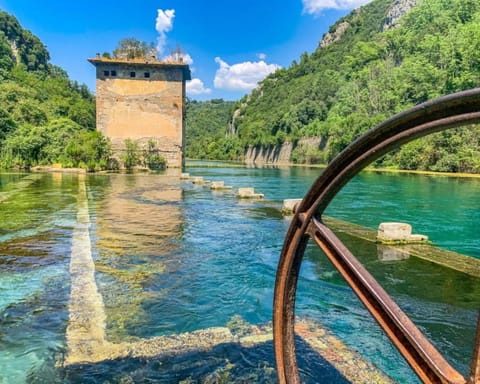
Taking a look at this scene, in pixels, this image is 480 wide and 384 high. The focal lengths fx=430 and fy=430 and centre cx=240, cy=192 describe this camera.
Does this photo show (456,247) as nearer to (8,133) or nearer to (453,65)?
(8,133)

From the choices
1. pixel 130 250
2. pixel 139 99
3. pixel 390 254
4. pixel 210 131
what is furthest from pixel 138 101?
pixel 210 131

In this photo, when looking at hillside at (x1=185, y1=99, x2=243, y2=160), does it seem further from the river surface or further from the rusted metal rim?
the rusted metal rim

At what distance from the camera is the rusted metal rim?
4.43 ft

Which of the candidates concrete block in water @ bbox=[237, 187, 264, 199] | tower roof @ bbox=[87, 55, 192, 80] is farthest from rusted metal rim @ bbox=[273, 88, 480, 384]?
tower roof @ bbox=[87, 55, 192, 80]

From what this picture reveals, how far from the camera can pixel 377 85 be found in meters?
55.9

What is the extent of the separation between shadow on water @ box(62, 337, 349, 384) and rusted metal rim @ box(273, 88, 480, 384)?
2.80 feet

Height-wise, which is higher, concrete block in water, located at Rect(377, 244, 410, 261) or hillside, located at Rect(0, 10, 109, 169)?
hillside, located at Rect(0, 10, 109, 169)

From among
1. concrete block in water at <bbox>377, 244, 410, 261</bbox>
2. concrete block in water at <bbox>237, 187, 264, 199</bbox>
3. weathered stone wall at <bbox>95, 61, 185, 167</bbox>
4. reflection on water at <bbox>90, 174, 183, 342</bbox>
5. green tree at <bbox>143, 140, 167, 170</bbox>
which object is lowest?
reflection on water at <bbox>90, 174, 183, 342</bbox>

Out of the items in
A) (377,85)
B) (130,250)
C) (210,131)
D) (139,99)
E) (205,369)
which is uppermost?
(377,85)

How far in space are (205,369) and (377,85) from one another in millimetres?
58073

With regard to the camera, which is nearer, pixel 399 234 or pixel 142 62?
pixel 399 234

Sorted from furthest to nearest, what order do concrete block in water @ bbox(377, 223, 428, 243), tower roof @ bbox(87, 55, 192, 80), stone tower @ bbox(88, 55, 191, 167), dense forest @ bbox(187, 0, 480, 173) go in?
dense forest @ bbox(187, 0, 480, 173) → stone tower @ bbox(88, 55, 191, 167) → tower roof @ bbox(87, 55, 192, 80) → concrete block in water @ bbox(377, 223, 428, 243)

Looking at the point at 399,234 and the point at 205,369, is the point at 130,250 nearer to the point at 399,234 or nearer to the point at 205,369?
the point at 205,369

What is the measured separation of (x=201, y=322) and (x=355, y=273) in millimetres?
2441
